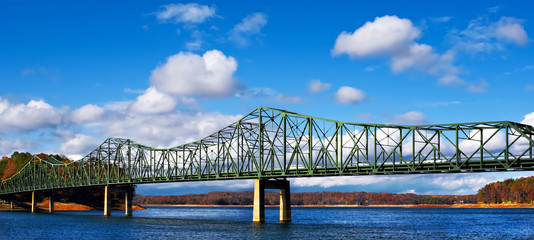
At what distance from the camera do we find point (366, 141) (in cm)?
8706

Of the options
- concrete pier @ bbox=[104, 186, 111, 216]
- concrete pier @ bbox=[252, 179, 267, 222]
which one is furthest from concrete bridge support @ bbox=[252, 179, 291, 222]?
concrete pier @ bbox=[104, 186, 111, 216]

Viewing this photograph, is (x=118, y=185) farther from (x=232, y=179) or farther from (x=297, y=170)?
(x=297, y=170)

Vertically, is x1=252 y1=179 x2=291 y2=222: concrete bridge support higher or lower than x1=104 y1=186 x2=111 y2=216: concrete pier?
higher

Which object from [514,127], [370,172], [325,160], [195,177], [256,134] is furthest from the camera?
[195,177]

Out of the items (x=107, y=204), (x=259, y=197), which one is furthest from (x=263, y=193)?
(x=107, y=204)

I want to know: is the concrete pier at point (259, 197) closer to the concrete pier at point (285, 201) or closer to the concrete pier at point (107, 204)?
the concrete pier at point (285, 201)

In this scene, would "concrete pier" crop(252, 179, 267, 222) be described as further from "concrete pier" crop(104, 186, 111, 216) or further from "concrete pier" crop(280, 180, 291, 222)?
"concrete pier" crop(104, 186, 111, 216)

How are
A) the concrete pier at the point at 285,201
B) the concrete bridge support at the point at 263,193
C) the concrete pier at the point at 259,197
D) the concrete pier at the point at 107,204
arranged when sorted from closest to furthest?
the concrete pier at the point at 259,197, the concrete bridge support at the point at 263,193, the concrete pier at the point at 285,201, the concrete pier at the point at 107,204

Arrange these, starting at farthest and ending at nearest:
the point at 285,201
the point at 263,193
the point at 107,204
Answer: the point at 107,204 < the point at 285,201 < the point at 263,193

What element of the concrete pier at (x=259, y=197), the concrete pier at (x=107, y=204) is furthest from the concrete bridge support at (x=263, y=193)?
the concrete pier at (x=107, y=204)

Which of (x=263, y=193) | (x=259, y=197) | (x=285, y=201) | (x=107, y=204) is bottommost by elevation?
(x=107, y=204)

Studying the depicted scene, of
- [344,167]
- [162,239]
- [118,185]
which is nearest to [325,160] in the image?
[344,167]

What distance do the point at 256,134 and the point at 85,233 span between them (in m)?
35.9

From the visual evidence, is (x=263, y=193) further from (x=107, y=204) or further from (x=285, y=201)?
(x=107, y=204)
